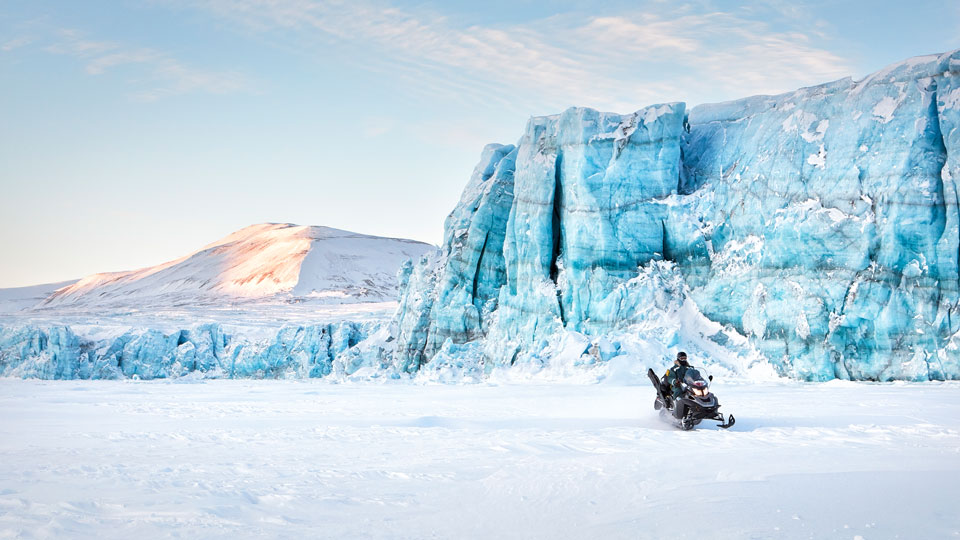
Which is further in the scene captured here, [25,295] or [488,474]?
[25,295]

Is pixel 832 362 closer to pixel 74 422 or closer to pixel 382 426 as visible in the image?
pixel 382 426

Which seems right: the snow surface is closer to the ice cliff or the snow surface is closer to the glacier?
the glacier

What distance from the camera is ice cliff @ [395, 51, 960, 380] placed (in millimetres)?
19922

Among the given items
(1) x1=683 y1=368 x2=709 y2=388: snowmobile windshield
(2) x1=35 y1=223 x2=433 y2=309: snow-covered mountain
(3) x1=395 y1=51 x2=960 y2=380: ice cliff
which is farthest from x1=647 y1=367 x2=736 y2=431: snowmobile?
(2) x1=35 y1=223 x2=433 y2=309: snow-covered mountain

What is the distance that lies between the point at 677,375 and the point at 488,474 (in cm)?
442

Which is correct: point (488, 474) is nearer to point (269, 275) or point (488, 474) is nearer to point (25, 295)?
point (269, 275)

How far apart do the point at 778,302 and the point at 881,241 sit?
3.26 metres

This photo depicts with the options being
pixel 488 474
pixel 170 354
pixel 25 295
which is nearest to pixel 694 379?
pixel 488 474

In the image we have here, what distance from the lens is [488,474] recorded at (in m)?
7.55

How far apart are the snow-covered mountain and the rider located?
7407 cm

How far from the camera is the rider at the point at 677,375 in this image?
10742 millimetres

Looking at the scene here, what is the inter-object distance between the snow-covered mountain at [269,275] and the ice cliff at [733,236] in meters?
57.3

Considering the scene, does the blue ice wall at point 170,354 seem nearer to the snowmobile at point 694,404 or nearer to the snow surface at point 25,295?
the snowmobile at point 694,404

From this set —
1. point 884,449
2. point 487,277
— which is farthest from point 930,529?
point 487,277
